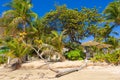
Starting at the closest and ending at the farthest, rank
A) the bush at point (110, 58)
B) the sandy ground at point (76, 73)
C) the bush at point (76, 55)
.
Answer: the sandy ground at point (76, 73), the bush at point (110, 58), the bush at point (76, 55)

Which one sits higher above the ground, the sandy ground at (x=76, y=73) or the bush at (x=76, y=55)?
the bush at (x=76, y=55)

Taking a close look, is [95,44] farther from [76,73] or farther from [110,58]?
[76,73]

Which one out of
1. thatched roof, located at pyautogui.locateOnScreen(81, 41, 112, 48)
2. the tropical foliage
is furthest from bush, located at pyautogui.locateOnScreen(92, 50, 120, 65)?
thatched roof, located at pyautogui.locateOnScreen(81, 41, 112, 48)

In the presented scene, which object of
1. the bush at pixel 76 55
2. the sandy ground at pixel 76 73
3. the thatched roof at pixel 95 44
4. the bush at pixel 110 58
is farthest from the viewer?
the bush at pixel 76 55

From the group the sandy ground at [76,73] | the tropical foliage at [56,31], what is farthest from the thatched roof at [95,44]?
the sandy ground at [76,73]

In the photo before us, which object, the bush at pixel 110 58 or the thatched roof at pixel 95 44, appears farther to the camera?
the thatched roof at pixel 95 44

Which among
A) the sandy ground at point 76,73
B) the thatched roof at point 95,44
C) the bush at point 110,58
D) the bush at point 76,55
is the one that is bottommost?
the sandy ground at point 76,73

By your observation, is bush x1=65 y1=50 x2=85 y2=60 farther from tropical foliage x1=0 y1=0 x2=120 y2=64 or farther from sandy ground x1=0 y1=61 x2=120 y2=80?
sandy ground x1=0 y1=61 x2=120 y2=80

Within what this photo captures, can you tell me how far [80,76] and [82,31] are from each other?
12731mm

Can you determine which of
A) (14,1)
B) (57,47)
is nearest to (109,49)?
(57,47)

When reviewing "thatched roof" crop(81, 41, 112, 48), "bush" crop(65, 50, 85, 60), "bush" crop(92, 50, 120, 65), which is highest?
"thatched roof" crop(81, 41, 112, 48)

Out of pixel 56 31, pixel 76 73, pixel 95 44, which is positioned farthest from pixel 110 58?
pixel 56 31

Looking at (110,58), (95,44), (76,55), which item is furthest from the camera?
(76,55)

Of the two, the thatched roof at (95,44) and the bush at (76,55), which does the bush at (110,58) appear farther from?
the bush at (76,55)
